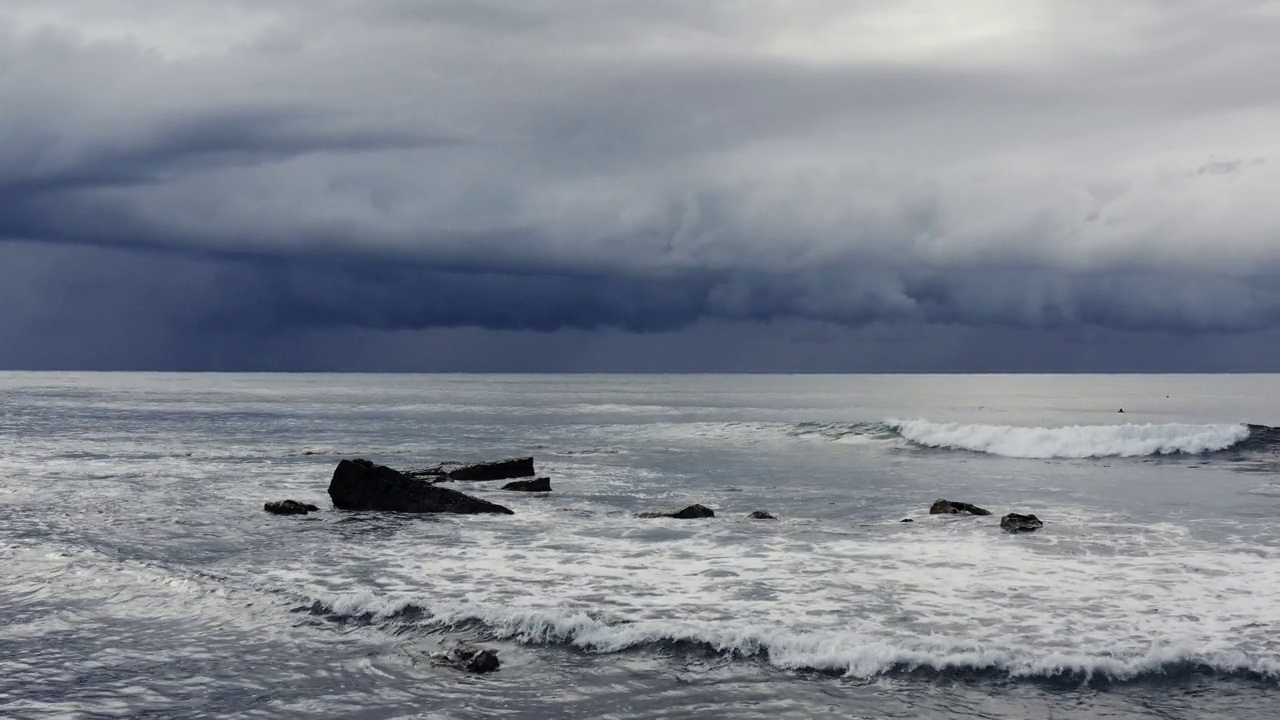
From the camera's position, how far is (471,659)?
12.4 m

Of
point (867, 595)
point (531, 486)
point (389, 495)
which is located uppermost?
point (389, 495)

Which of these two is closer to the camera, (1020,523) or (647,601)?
(647,601)

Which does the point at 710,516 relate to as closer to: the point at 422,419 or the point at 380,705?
the point at 380,705

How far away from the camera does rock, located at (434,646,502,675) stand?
12.3 m

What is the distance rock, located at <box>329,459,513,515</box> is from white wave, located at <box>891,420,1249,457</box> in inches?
1320

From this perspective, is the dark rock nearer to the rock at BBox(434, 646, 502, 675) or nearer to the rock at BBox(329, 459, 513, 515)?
the rock at BBox(329, 459, 513, 515)

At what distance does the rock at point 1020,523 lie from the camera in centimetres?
2378

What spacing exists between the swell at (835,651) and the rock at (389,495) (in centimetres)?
1228

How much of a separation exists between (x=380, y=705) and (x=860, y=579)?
9.74 meters

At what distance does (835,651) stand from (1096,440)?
44284mm

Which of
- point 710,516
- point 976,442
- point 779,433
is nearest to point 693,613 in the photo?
point 710,516

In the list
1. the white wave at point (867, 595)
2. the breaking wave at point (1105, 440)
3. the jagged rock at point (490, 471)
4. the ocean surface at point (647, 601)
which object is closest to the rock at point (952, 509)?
the ocean surface at point (647, 601)

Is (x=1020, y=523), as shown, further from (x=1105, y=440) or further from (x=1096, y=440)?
(x=1105, y=440)

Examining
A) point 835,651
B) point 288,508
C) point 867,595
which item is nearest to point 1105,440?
point 867,595
